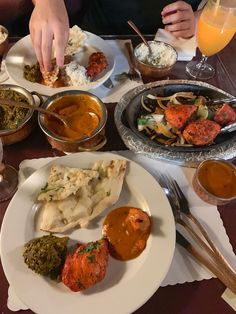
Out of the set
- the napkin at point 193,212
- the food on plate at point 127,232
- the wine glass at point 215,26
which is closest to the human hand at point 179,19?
the wine glass at point 215,26

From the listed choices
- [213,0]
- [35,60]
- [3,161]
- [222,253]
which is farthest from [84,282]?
[213,0]

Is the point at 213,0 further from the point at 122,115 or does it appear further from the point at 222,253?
the point at 222,253

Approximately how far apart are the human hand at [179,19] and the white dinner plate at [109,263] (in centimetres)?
88

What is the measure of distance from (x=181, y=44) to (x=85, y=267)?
3.98 feet

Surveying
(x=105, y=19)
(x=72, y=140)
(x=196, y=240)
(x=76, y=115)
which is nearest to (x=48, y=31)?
(x=76, y=115)

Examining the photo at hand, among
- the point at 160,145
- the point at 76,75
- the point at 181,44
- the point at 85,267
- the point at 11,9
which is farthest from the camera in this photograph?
the point at 11,9

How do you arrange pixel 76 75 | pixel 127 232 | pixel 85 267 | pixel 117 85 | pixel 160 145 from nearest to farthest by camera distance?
1. pixel 85 267
2. pixel 127 232
3. pixel 160 145
4. pixel 76 75
5. pixel 117 85

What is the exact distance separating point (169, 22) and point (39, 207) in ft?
3.78

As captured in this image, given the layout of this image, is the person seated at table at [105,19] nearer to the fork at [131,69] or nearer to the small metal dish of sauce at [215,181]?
the fork at [131,69]

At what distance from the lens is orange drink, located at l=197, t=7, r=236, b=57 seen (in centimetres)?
138

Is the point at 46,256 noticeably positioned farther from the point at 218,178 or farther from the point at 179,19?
the point at 179,19

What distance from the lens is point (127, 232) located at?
3.00ft

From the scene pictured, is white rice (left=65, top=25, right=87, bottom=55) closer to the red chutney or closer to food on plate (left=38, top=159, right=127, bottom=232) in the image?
food on plate (left=38, top=159, right=127, bottom=232)

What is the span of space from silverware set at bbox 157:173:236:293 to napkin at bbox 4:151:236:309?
0.06ft
